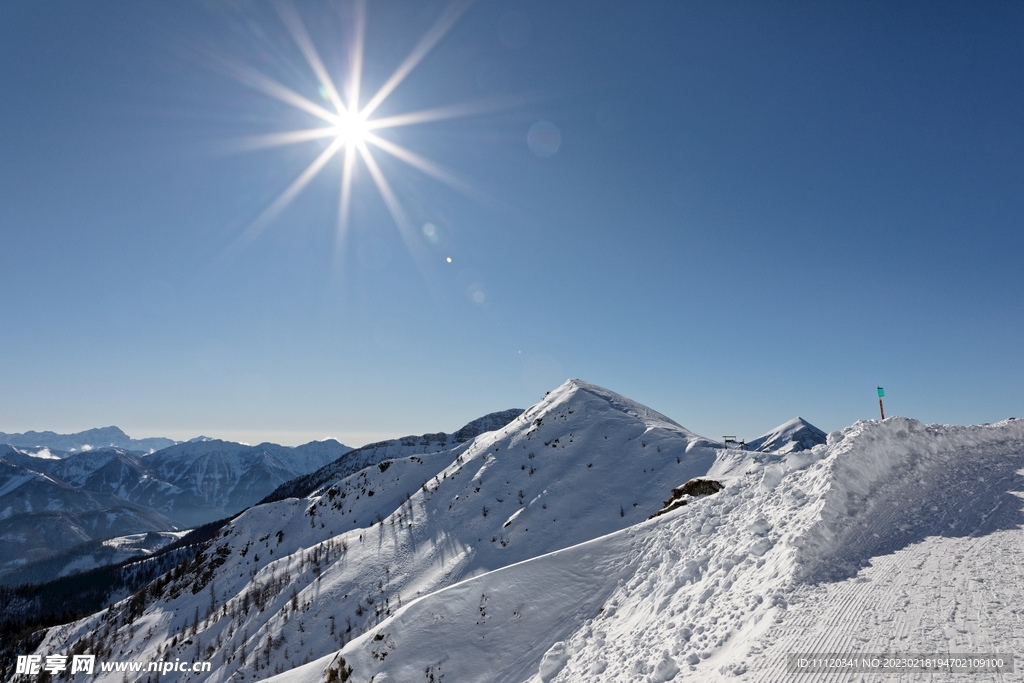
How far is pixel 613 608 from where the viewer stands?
44.4ft

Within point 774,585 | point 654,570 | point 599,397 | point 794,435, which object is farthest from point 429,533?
point 794,435

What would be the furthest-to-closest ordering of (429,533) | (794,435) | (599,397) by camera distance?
(794,435) → (599,397) → (429,533)

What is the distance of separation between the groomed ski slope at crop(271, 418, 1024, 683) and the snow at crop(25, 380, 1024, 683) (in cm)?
5

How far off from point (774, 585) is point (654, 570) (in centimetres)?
504

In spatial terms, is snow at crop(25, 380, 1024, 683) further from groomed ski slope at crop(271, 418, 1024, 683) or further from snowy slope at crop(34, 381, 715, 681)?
snowy slope at crop(34, 381, 715, 681)

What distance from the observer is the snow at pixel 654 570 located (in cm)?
833

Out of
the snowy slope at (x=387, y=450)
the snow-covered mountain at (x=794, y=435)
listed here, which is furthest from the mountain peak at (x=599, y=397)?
the snow-covered mountain at (x=794, y=435)

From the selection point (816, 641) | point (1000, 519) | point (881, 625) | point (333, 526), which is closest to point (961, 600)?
point (881, 625)

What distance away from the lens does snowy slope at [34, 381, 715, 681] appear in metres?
23.0

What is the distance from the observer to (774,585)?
9.36 metres

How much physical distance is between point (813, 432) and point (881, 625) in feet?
700

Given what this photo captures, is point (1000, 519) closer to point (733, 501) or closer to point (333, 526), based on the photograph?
point (733, 501)

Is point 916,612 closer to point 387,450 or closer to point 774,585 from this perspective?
point 774,585

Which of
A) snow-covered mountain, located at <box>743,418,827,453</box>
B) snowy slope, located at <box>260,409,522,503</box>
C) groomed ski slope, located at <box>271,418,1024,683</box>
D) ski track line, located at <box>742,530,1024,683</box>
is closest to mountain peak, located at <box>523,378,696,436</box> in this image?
groomed ski slope, located at <box>271,418,1024,683</box>
